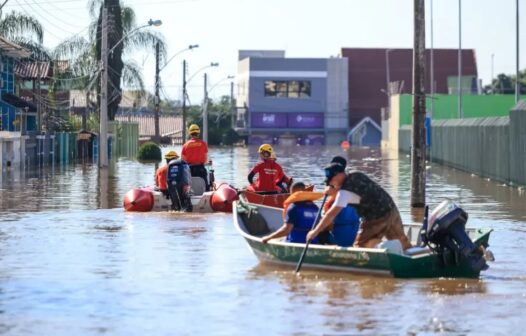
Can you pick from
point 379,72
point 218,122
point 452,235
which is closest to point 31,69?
point 218,122

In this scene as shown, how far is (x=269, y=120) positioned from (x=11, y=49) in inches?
3079

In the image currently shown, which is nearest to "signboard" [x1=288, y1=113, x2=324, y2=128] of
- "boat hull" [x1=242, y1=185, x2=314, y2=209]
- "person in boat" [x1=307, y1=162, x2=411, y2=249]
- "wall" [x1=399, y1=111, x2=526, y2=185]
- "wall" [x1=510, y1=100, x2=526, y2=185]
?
"wall" [x1=399, y1=111, x2=526, y2=185]

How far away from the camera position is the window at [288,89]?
14250cm

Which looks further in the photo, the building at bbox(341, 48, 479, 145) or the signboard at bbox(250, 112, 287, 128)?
the signboard at bbox(250, 112, 287, 128)

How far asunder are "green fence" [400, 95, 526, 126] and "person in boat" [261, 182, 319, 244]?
257 feet

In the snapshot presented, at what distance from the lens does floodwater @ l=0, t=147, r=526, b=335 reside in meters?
13.2

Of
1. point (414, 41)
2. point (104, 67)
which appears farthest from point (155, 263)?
point (104, 67)

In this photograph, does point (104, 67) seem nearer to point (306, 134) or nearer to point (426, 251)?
point (426, 251)

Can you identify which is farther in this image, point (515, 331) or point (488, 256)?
point (488, 256)

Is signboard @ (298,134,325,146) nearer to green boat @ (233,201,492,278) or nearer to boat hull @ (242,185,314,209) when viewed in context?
boat hull @ (242,185,314,209)

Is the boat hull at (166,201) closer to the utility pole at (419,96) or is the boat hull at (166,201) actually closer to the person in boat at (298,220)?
the utility pole at (419,96)

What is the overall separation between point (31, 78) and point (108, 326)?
6486 centimetres

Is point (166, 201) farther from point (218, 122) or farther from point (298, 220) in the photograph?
point (218, 122)

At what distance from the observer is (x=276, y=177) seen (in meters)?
26.2
